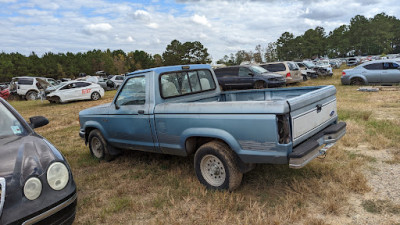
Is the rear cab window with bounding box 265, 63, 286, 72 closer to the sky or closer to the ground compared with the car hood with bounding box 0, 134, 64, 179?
closer to the sky

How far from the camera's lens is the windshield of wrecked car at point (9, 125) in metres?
3.39

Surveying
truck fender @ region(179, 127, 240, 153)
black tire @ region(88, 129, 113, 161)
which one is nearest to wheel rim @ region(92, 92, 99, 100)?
black tire @ region(88, 129, 113, 161)

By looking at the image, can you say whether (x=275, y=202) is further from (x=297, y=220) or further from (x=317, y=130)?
(x=317, y=130)

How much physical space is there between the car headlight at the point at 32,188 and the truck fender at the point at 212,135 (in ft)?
6.25

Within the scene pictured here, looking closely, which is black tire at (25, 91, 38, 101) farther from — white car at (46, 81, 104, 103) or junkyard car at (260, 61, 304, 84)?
junkyard car at (260, 61, 304, 84)

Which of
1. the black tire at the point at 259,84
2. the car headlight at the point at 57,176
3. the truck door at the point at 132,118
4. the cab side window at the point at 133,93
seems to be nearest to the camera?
the car headlight at the point at 57,176

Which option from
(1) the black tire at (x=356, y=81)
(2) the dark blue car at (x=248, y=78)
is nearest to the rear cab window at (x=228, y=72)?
(2) the dark blue car at (x=248, y=78)

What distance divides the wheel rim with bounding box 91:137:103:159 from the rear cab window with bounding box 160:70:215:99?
6.87 ft

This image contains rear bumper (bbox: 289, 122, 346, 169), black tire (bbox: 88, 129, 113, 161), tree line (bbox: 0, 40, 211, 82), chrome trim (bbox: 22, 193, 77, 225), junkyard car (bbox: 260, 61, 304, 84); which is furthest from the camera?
tree line (bbox: 0, 40, 211, 82)

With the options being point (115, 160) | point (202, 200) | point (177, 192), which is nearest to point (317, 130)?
point (202, 200)

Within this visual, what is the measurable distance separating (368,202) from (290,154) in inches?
47.8

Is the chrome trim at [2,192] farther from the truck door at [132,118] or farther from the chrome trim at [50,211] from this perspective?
Result: the truck door at [132,118]

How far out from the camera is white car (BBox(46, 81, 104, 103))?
18188 millimetres

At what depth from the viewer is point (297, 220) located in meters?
3.18
